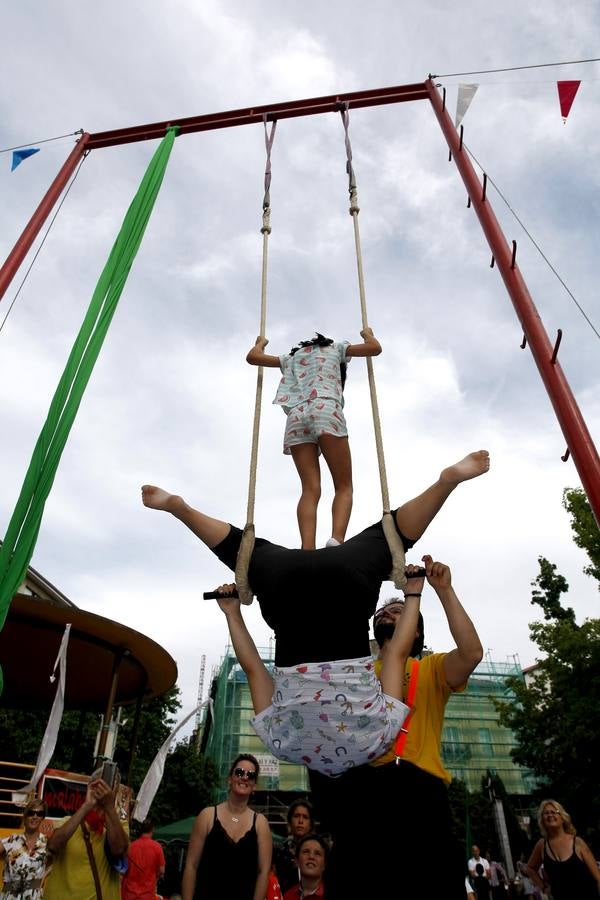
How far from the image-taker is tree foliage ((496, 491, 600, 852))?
459 inches

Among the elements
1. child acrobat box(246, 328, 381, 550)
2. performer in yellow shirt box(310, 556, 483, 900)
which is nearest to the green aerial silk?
child acrobat box(246, 328, 381, 550)

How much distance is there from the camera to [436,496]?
234 cm

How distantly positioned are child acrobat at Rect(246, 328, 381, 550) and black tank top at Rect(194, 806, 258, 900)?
1.38 meters

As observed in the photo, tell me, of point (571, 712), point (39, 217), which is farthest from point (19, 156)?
point (571, 712)

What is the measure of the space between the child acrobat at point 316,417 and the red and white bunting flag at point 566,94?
260 cm

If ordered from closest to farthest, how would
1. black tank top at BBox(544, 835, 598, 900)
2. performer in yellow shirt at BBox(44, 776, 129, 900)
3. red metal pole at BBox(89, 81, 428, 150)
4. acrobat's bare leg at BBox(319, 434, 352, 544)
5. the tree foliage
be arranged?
performer in yellow shirt at BBox(44, 776, 129, 900) → black tank top at BBox(544, 835, 598, 900) → acrobat's bare leg at BBox(319, 434, 352, 544) → red metal pole at BBox(89, 81, 428, 150) → the tree foliage

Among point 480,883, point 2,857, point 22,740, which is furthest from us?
point 22,740

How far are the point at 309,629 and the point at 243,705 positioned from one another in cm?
3205

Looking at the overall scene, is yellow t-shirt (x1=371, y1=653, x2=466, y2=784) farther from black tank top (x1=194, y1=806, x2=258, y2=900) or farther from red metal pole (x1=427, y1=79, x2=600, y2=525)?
red metal pole (x1=427, y1=79, x2=600, y2=525)

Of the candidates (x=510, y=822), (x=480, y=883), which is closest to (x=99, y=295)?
(x=480, y=883)

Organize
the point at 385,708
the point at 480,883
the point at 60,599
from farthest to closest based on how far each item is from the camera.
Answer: the point at 60,599 → the point at 480,883 → the point at 385,708

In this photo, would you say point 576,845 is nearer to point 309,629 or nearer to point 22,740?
point 309,629

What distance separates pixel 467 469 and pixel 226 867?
6.24 feet

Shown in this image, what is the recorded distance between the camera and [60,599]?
2291 centimetres
